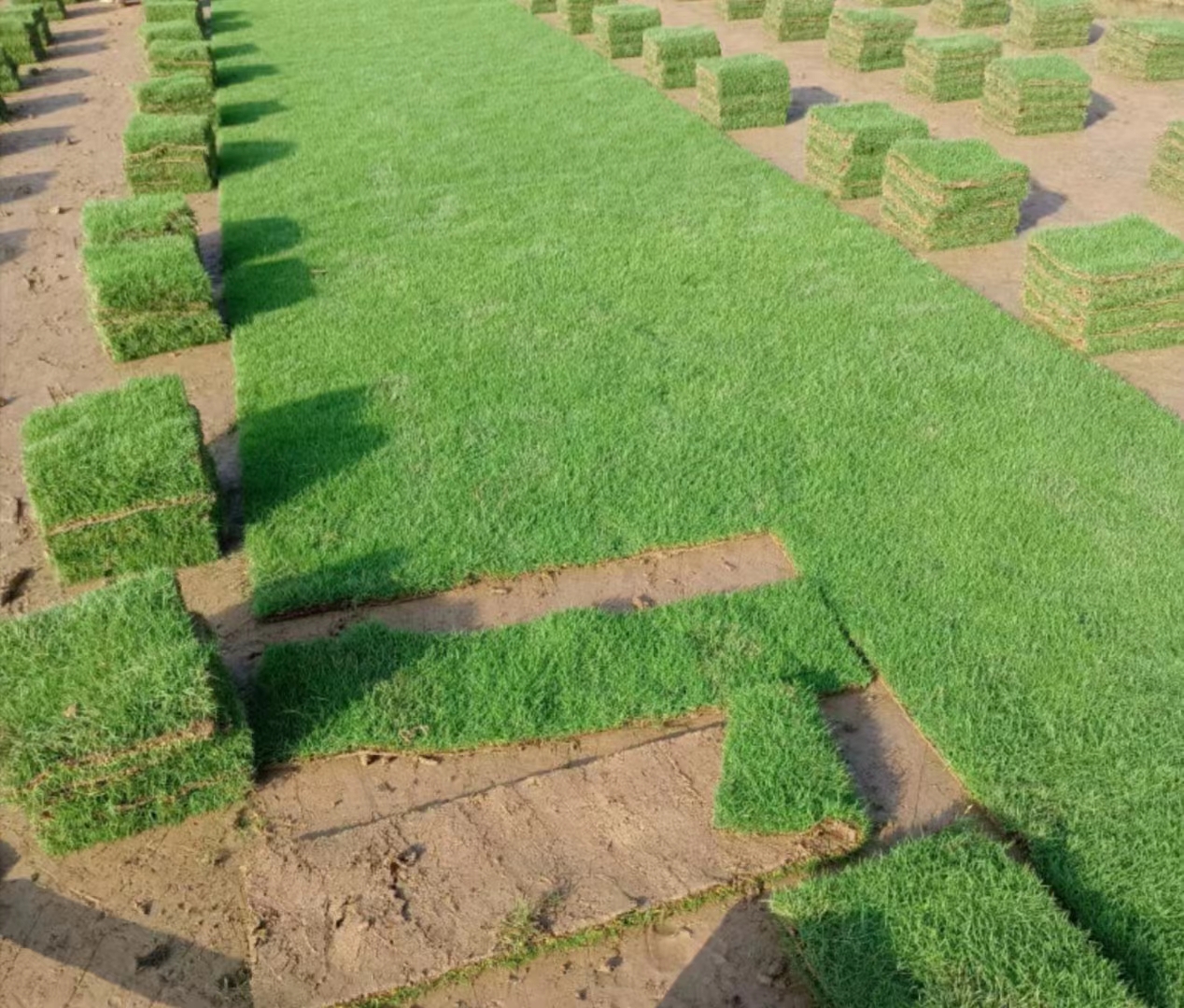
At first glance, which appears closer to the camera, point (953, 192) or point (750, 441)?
point (750, 441)

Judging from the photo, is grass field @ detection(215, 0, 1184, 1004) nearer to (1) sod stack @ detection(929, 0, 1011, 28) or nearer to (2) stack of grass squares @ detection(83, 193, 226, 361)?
(2) stack of grass squares @ detection(83, 193, 226, 361)

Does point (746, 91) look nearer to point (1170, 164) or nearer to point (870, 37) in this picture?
point (870, 37)

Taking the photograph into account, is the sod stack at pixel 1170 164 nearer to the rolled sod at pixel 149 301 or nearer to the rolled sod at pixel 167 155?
the rolled sod at pixel 149 301

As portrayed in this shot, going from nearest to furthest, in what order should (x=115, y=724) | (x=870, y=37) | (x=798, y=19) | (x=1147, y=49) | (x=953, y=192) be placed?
(x=115, y=724)
(x=953, y=192)
(x=1147, y=49)
(x=870, y=37)
(x=798, y=19)

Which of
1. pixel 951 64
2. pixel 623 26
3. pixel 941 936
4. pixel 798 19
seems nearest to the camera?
pixel 941 936

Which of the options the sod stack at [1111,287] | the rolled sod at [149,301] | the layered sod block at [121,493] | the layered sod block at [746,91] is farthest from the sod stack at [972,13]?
the layered sod block at [121,493]

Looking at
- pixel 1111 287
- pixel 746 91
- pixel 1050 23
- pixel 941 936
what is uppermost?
pixel 1050 23

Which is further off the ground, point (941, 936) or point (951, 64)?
point (951, 64)

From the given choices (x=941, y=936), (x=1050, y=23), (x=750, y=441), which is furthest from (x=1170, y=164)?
(x=941, y=936)
